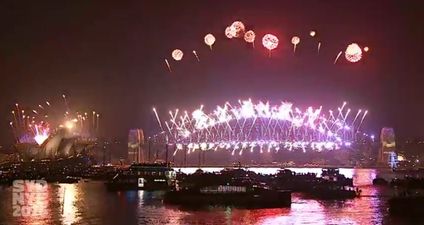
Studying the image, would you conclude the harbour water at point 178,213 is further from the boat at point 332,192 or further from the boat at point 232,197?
the boat at point 332,192

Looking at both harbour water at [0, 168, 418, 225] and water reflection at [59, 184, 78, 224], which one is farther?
water reflection at [59, 184, 78, 224]

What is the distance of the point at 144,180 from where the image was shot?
5009cm

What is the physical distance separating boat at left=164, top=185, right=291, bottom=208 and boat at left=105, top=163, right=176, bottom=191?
12.9 metres

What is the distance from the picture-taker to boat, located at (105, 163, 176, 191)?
49.8 meters

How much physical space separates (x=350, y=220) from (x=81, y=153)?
278ft

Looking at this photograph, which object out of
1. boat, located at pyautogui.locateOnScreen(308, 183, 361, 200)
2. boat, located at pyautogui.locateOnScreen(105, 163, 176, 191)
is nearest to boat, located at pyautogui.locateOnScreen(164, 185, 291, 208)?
boat, located at pyautogui.locateOnScreen(308, 183, 361, 200)

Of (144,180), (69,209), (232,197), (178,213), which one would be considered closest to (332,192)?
(232,197)

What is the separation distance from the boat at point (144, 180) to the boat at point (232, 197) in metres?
12.9

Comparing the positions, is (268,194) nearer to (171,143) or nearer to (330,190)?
(330,190)

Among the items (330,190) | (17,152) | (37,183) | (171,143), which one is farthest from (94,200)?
(171,143)

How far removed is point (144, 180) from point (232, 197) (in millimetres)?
16092

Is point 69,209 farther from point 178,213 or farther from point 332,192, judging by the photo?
point 332,192

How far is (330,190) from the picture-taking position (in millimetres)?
44500

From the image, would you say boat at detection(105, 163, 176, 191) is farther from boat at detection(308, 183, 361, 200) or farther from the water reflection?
boat at detection(308, 183, 361, 200)
